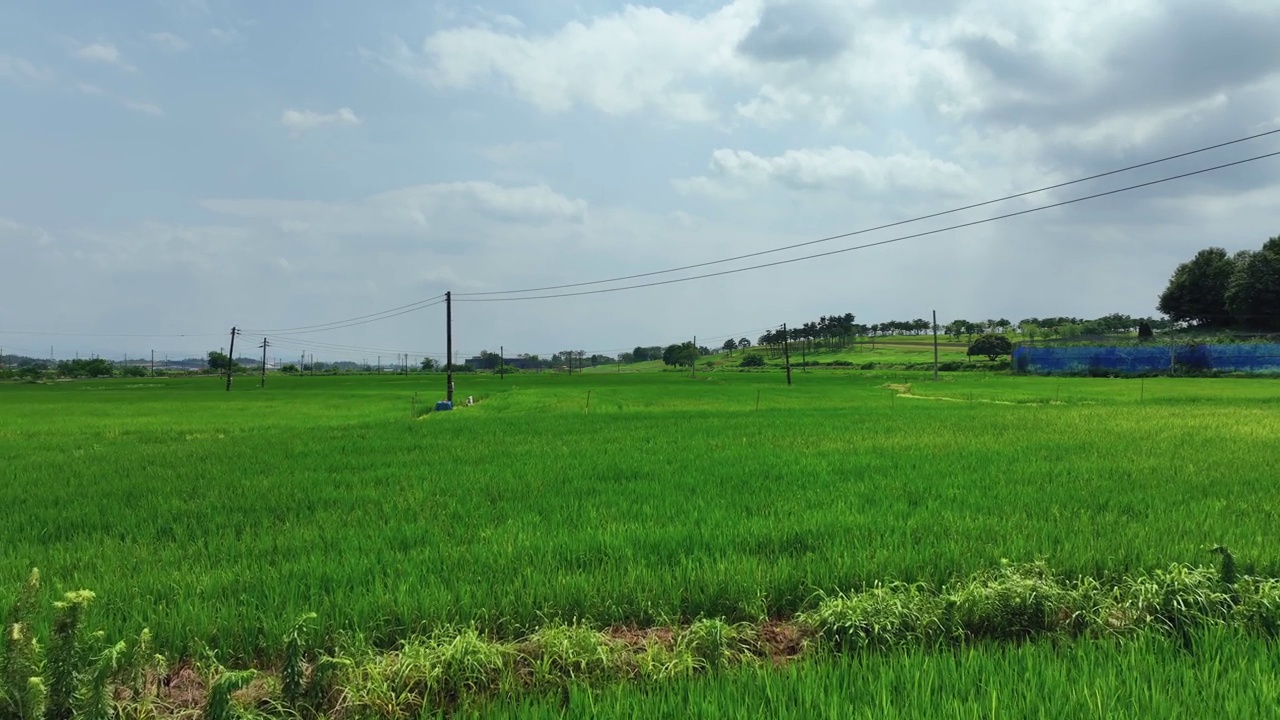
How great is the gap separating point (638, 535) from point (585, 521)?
0.88m

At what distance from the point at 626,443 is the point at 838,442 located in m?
4.29

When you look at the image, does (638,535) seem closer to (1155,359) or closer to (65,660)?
(65,660)

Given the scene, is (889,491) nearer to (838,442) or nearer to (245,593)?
(838,442)

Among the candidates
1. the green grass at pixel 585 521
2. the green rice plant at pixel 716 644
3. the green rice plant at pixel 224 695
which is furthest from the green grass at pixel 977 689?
the green rice plant at pixel 224 695

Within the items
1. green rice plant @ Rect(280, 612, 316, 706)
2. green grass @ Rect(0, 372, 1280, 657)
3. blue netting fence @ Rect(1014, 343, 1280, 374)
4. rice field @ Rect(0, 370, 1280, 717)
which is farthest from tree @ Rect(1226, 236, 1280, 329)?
green rice plant @ Rect(280, 612, 316, 706)

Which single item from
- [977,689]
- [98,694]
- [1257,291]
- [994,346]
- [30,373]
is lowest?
[977,689]

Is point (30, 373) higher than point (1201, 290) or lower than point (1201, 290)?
lower

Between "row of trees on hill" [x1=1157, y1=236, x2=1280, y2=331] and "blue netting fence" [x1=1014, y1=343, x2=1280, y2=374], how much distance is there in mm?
24606

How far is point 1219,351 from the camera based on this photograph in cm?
4669

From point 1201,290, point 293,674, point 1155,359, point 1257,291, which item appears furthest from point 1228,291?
point 293,674

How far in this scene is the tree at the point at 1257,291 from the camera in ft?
202

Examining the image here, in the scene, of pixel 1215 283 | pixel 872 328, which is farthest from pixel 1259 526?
pixel 872 328

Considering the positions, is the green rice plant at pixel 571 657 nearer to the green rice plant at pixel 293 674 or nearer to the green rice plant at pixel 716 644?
the green rice plant at pixel 716 644

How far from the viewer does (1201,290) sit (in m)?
72.9
